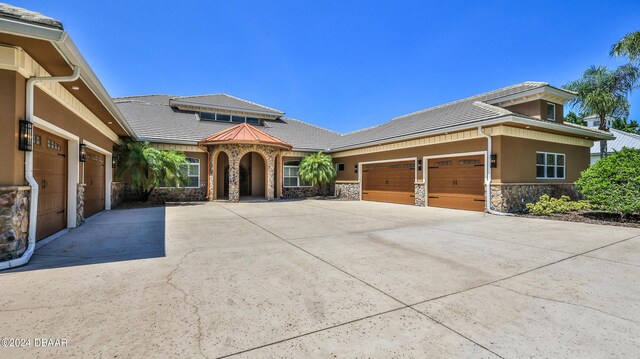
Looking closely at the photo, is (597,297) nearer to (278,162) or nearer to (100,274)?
(100,274)

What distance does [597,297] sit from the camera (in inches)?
124

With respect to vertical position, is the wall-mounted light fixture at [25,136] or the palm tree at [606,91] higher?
the palm tree at [606,91]

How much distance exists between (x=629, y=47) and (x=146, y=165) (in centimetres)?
2432

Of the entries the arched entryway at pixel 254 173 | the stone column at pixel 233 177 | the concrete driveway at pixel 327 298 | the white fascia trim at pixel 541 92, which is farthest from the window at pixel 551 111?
the arched entryway at pixel 254 173

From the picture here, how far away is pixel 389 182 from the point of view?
49.7ft

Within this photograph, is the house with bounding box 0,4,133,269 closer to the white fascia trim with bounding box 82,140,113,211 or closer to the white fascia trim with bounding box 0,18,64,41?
the white fascia trim with bounding box 0,18,64,41

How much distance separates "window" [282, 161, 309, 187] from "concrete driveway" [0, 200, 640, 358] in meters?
12.3

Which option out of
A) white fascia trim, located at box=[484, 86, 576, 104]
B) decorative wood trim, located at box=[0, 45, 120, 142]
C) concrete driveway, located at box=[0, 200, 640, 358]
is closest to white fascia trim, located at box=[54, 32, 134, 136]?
decorative wood trim, located at box=[0, 45, 120, 142]

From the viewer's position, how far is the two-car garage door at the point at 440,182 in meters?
11.2

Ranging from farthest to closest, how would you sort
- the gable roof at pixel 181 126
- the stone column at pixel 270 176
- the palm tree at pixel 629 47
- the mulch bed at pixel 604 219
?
1. the stone column at pixel 270 176
2. the gable roof at pixel 181 126
3. the palm tree at pixel 629 47
4. the mulch bed at pixel 604 219

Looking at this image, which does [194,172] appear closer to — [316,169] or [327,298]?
[316,169]

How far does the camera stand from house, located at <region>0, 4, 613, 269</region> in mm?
4445

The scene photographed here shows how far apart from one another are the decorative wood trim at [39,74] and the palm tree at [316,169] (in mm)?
10720

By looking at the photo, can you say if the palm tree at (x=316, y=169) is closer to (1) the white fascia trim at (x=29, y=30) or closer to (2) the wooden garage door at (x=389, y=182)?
(2) the wooden garage door at (x=389, y=182)
